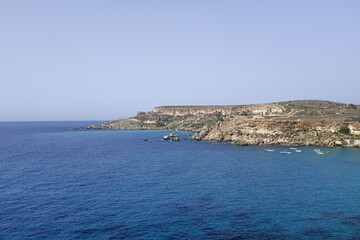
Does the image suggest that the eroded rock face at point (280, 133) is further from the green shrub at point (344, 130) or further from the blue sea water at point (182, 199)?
the blue sea water at point (182, 199)

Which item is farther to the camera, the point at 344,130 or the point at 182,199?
the point at 344,130

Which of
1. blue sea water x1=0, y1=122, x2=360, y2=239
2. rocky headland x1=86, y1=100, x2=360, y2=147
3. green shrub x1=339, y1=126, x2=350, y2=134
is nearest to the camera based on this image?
blue sea water x1=0, y1=122, x2=360, y2=239

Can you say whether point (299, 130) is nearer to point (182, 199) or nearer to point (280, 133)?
point (280, 133)

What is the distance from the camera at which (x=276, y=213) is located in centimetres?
3791

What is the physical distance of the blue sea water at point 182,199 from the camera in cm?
3312

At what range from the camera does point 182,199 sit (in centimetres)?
4394

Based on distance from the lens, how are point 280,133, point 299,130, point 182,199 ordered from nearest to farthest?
1. point 182,199
2. point 299,130
3. point 280,133

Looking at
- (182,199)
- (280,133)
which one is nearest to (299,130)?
(280,133)

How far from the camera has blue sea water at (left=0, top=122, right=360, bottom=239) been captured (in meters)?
33.1

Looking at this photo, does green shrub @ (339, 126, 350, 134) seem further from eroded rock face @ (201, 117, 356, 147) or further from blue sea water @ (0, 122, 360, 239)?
blue sea water @ (0, 122, 360, 239)

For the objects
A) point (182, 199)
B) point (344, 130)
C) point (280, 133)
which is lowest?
point (182, 199)

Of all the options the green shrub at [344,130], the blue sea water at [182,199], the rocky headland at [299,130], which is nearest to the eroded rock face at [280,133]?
the rocky headland at [299,130]

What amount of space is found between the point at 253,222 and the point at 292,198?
40.7ft

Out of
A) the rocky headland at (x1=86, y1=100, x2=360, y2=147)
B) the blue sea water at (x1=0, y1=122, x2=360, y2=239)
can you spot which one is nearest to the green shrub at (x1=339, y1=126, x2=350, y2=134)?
the rocky headland at (x1=86, y1=100, x2=360, y2=147)
